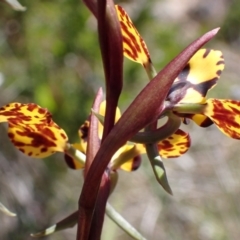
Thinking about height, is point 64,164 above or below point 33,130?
below

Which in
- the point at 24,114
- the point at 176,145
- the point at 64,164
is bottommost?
the point at 64,164

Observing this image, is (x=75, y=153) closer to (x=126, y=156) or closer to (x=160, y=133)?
(x=126, y=156)

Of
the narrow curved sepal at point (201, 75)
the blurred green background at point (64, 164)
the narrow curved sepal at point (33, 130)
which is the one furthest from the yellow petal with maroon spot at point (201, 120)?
the blurred green background at point (64, 164)

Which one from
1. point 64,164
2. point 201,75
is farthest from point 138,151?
point 64,164

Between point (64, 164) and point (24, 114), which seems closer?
point (24, 114)

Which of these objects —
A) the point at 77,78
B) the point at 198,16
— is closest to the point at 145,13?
the point at 77,78

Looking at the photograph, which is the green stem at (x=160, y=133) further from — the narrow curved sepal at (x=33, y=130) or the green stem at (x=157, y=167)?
the narrow curved sepal at (x=33, y=130)
